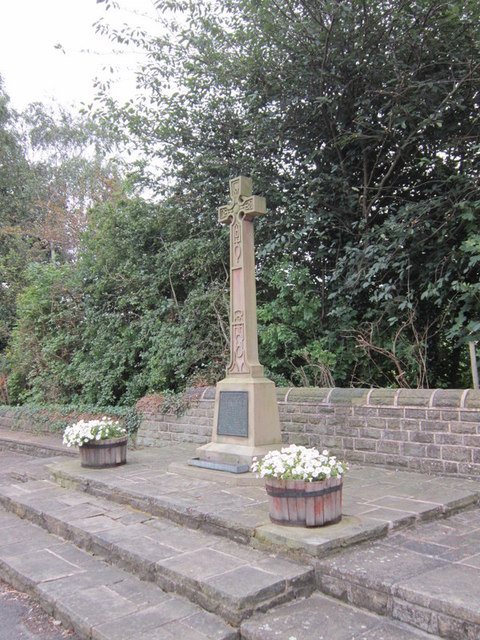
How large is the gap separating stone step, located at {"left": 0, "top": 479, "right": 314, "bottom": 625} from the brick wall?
2534 mm

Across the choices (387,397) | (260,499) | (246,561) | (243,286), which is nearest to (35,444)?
(243,286)

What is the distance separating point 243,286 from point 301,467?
8.85 feet

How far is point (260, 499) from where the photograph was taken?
451cm

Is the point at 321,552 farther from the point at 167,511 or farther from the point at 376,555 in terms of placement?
the point at 167,511

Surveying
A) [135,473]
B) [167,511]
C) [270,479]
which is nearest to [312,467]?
[270,479]

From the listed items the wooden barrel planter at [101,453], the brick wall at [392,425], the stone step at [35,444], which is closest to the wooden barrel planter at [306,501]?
the brick wall at [392,425]

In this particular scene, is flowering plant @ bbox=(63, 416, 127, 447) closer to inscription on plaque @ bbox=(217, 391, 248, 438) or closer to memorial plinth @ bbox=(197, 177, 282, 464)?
memorial plinth @ bbox=(197, 177, 282, 464)

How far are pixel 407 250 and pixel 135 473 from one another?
4.77 m

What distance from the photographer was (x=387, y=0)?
7184 mm

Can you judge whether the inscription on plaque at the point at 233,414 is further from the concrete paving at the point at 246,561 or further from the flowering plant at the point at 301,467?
the flowering plant at the point at 301,467

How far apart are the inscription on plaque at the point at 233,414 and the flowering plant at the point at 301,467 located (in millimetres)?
1758

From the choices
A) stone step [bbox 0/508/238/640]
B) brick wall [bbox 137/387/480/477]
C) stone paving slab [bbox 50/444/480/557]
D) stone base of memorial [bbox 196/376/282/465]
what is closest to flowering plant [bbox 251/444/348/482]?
stone paving slab [bbox 50/444/480/557]

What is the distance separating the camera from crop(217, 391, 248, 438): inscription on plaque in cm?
550

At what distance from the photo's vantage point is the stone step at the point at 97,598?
2.72 metres
